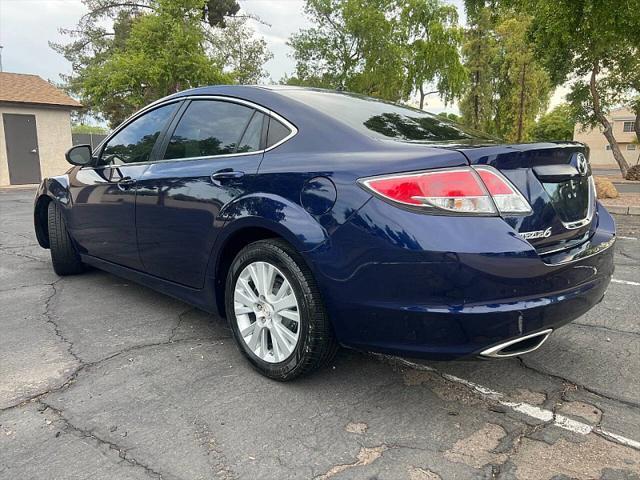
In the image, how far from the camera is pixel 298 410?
2.39 meters

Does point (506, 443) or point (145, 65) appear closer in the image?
point (506, 443)

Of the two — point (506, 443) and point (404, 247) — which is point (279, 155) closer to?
point (404, 247)

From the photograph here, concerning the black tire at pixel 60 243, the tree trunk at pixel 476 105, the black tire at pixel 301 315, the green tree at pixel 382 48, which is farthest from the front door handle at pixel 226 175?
the tree trunk at pixel 476 105

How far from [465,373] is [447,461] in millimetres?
835

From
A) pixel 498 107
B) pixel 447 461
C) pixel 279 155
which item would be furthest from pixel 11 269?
pixel 498 107

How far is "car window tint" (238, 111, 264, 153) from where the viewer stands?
277 cm

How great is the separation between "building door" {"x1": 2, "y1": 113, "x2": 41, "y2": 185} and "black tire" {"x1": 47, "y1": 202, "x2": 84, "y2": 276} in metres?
16.8

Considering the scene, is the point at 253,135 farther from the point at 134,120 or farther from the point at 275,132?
the point at 134,120

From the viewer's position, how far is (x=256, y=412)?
2.37 metres

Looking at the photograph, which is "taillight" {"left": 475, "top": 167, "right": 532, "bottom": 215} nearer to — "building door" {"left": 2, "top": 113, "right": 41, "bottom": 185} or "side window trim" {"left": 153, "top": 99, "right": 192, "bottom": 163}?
"side window trim" {"left": 153, "top": 99, "right": 192, "bottom": 163}

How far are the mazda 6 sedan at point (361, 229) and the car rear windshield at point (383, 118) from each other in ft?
0.06

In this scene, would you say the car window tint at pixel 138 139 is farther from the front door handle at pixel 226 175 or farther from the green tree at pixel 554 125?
the green tree at pixel 554 125

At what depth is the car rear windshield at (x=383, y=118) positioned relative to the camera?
8.45ft

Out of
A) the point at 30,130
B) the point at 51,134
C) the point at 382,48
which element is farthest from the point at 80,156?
the point at 382,48
